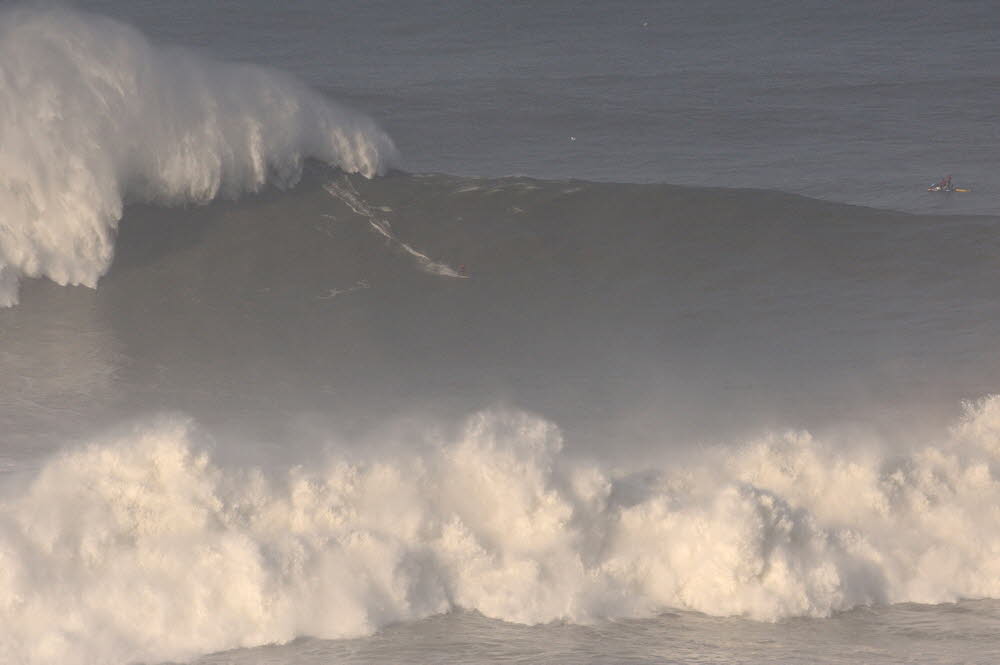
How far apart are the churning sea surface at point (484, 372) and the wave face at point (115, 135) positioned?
0.05 m

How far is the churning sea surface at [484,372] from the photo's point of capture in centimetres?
900

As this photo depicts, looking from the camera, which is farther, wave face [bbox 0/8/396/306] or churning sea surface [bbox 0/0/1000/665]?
wave face [bbox 0/8/396/306]

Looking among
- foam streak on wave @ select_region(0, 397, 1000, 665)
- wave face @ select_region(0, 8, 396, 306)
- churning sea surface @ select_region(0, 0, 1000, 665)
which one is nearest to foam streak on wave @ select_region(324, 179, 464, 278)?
churning sea surface @ select_region(0, 0, 1000, 665)

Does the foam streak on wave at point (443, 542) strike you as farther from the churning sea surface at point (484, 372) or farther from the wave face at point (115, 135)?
the wave face at point (115, 135)

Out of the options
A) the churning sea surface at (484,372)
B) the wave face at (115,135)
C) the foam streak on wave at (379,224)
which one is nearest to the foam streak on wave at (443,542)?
the churning sea surface at (484,372)

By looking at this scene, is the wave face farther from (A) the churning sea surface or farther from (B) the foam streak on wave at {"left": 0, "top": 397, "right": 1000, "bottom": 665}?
(B) the foam streak on wave at {"left": 0, "top": 397, "right": 1000, "bottom": 665}

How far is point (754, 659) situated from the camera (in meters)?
8.47

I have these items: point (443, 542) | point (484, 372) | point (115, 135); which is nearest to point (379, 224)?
point (115, 135)

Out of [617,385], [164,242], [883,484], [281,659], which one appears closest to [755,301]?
[617,385]

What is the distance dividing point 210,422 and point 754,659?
5.77 meters

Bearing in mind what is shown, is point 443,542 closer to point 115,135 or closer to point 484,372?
point 484,372

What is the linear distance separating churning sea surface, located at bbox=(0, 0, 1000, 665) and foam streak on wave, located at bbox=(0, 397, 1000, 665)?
24 millimetres

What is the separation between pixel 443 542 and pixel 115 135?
997cm

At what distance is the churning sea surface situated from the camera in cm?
900
